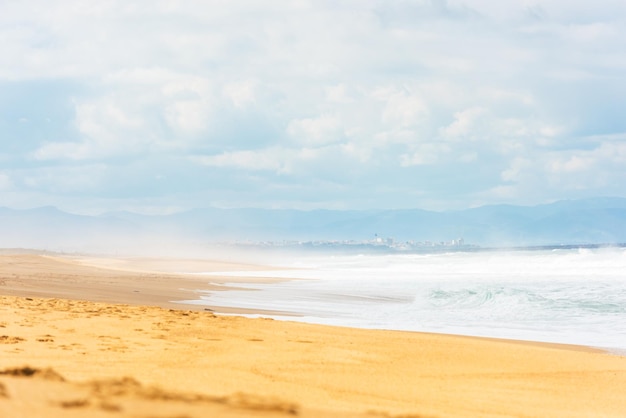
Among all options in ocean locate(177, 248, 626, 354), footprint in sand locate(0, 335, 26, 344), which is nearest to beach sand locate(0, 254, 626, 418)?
footprint in sand locate(0, 335, 26, 344)

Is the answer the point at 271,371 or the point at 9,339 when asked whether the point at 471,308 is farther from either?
the point at 9,339

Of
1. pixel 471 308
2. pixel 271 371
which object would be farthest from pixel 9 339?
pixel 471 308

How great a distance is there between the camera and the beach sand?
13.8 ft

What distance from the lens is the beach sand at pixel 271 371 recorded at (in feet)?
13.8

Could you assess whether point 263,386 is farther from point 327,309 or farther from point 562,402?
point 327,309

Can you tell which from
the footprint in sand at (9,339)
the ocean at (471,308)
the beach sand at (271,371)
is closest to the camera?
the beach sand at (271,371)

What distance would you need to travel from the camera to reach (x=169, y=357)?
27.9ft

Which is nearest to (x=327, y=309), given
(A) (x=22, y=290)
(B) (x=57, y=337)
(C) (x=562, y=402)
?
(A) (x=22, y=290)

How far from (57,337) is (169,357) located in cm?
195

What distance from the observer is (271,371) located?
8094 mm

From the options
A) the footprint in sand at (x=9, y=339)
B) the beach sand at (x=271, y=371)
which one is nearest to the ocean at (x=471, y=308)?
the beach sand at (x=271, y=371)

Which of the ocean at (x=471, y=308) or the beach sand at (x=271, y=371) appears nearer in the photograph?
the beach sand at (x=271, y=371)

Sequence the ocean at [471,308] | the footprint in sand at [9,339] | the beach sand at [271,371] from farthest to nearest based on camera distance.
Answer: the ocean at [471,308]
the footprint in sand at [9,339]
the beach sand at [271,371]

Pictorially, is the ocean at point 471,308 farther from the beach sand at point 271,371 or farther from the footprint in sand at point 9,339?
the footprint in sand at point 9,339
